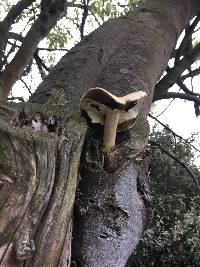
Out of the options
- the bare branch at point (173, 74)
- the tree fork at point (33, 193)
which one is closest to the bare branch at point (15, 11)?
the bare branch at point (173, 74)

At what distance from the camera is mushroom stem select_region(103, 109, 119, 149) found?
5.81 ft

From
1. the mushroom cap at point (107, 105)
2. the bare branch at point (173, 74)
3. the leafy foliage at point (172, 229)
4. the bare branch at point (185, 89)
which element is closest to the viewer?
the mushroom cap at point (107, 105)

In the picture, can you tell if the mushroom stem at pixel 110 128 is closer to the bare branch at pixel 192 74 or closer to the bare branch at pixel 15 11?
the bare branch at pixel 15 11

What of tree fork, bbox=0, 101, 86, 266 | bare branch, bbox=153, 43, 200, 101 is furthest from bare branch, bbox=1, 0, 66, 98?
tree fork, bbox=0, 101, 86, 266

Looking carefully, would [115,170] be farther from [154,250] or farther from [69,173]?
[154,250]

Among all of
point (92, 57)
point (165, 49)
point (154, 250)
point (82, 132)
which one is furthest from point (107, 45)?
point (154, 250)

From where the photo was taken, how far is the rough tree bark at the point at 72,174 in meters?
1.18

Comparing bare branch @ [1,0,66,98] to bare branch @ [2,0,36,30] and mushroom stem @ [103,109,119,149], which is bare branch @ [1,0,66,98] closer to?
bare branch @ [2,0,36,30]

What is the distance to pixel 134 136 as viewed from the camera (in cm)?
→ 194

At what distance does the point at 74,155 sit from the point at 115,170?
298 mm

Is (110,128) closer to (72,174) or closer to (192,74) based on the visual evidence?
(72,174)

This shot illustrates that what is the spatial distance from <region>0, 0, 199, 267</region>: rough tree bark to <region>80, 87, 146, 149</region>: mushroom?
0.23 feet

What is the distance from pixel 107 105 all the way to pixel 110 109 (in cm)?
3

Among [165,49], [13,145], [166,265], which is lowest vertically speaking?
[13,145]
